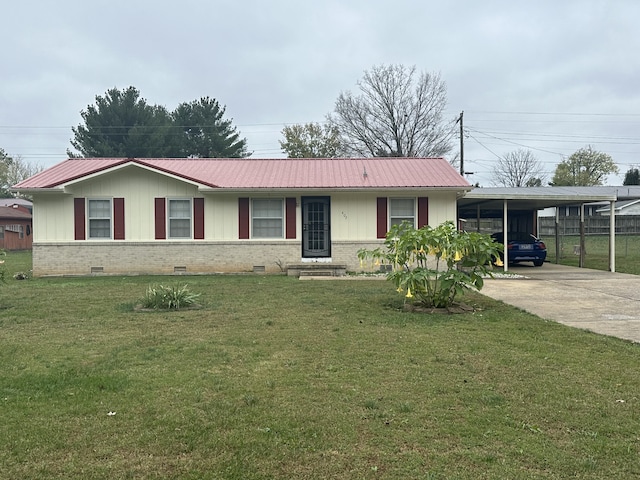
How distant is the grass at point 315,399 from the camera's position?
3047 mm

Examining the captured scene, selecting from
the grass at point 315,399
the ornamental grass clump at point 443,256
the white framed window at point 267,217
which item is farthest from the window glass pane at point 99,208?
the ornamental grass clump at point 443,256

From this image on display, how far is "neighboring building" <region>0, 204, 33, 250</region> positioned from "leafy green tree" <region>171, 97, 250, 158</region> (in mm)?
11789

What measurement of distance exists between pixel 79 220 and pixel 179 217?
297 cm

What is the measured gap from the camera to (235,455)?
3131 millimetres

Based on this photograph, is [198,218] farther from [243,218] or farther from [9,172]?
[9,172]

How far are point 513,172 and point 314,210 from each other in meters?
43.7

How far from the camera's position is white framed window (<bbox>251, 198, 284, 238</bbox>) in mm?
15477

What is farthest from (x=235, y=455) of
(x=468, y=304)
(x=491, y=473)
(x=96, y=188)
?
(x=96, y=188)

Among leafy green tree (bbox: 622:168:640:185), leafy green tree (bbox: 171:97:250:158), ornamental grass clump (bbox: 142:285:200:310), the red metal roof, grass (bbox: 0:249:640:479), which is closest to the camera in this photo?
grass (bbox: 0:249:640:479)

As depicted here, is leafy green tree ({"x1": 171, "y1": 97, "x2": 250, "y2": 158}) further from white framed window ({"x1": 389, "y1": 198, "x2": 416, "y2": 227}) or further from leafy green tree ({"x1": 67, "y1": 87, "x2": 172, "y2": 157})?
white framed window ({"x1": 389, "y1": 198, "x2": 416, "y2": 227})

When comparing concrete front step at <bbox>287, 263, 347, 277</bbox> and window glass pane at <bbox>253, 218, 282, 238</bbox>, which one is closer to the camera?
concrete front step at <bbox>287, 263, 347, 277</bbox>

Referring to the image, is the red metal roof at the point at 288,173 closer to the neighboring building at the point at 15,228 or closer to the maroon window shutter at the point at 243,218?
the maroon window shutter at the point at 243,218

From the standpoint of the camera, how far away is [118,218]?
15.2 metres

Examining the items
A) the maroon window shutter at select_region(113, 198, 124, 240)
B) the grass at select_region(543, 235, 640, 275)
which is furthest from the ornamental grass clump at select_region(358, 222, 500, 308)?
the grass at select_region(543, 235, 640, 275)
